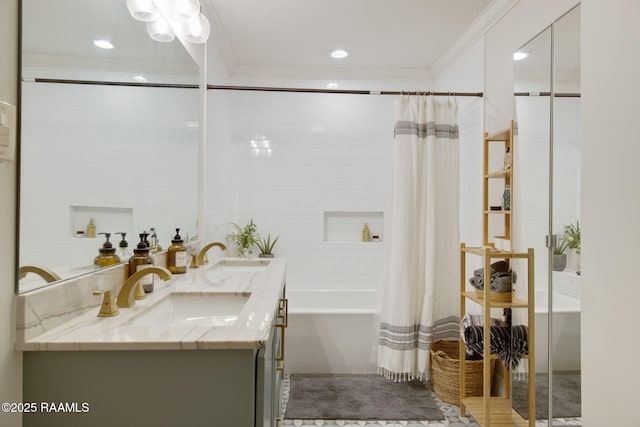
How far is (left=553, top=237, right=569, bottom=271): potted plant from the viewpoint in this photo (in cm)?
179

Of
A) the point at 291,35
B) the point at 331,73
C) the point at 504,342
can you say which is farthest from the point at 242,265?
the point at 331,73

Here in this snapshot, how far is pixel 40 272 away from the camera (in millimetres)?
1003

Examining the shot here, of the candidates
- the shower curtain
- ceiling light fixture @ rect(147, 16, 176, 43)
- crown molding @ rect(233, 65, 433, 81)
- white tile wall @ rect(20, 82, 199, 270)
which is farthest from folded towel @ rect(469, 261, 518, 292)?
crown molding @ rect(233, 65, 433, 81)

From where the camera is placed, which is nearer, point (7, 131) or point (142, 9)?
point (7, 131)

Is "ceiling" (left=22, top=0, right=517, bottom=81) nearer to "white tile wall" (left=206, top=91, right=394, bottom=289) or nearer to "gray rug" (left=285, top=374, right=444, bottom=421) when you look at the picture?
"white tile wall" (left=206, top=91, right=394, bottom=289)

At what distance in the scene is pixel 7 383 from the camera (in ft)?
2.87

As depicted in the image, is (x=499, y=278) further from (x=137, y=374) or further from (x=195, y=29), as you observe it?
(x=195, y=29)

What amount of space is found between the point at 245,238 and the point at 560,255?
8.55 feet

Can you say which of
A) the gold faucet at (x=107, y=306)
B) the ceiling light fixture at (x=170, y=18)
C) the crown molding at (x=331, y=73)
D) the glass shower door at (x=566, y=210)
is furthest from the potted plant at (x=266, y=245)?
the gold faucet at (x=107, y=306)

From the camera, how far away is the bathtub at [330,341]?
2865 millimetres

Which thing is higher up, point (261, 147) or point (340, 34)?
point (340, 34)

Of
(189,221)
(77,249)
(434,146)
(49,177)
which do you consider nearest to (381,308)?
(434,146)

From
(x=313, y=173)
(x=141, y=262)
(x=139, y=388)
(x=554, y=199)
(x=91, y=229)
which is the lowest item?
(x=139, y=388)

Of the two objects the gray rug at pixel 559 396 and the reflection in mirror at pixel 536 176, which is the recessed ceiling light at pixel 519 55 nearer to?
the reflection in mirror at pixel 536 176
